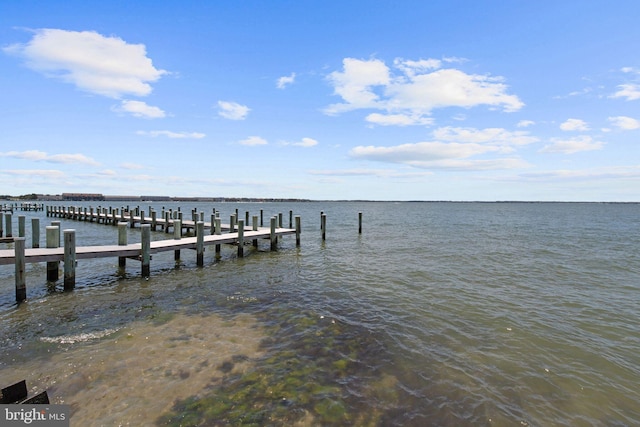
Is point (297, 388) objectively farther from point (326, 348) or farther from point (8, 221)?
point (8, 221)

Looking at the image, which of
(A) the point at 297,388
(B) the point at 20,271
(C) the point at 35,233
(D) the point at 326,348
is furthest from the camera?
(C) the point at 35,233

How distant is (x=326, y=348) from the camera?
22.4 feet

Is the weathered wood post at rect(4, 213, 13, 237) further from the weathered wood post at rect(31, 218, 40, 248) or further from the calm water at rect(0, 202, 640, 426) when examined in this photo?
the calm water at rect(0, 202, 640, 426)

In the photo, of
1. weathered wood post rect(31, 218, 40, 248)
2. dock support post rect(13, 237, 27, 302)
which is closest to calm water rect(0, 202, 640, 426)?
dock support post rect(13, 237, 27, 302)

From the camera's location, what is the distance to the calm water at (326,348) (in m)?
4.93

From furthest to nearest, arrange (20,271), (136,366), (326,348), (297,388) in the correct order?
(20,271) → (326,348) → (136,366) → (297,388)

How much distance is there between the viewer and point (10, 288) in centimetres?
1090

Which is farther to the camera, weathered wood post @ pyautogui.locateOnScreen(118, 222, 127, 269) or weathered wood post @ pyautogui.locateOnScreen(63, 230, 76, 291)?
weathered wood post @ pyautogui.locateOnScreen(118, 222, 127, 269)

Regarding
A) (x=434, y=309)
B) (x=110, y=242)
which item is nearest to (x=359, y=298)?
(x=434, y=309)

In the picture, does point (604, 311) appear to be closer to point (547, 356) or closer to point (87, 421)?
point (547, 356)

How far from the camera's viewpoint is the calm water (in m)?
4.93

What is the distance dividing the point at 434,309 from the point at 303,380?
5.40 m

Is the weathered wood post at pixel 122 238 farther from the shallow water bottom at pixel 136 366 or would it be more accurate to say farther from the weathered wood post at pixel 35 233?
the shallow water bottom at pixel 136 366

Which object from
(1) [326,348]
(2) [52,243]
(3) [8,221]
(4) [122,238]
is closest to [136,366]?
(1) [326,348]
